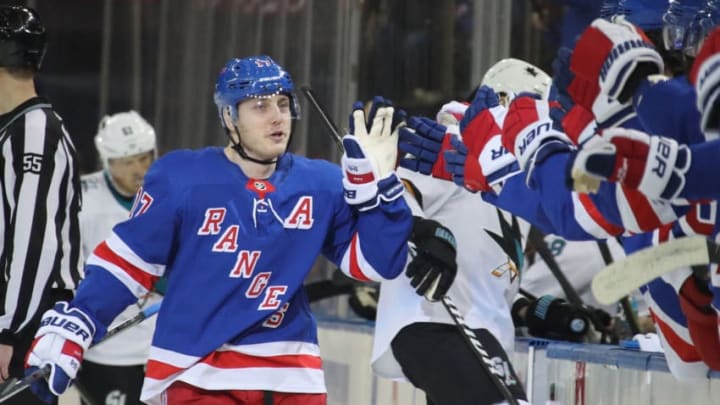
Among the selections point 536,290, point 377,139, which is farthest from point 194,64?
point 377,139

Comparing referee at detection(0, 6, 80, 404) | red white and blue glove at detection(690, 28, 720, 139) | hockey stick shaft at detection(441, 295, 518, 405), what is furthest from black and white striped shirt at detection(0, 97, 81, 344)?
red white and blue glove at detection(690, 28, 720, 139)

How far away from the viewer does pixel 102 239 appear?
5449mm

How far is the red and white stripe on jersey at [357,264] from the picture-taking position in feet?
11.5

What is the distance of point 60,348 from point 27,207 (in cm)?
59

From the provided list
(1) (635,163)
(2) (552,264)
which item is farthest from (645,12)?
(2) (552,264)

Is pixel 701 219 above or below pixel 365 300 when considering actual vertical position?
above

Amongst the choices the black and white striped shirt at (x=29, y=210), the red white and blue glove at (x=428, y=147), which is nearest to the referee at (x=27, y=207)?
the black and white striped shirt at (x=29, y=210)

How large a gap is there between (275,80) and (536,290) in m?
2.00

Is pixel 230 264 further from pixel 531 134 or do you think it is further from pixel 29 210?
pixel 531 134

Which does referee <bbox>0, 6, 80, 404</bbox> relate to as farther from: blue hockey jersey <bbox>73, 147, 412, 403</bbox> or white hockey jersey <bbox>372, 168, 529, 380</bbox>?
white hockey jersey <bbox>372, 168, 529, 380</bbox>

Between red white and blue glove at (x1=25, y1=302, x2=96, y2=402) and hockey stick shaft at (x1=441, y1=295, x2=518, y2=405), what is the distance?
0.82 metres

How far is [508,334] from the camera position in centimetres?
406

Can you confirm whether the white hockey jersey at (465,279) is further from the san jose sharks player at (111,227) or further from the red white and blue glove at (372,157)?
the san jose sharks player at (111,227)

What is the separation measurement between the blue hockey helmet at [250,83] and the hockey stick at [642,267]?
1.29 metres
